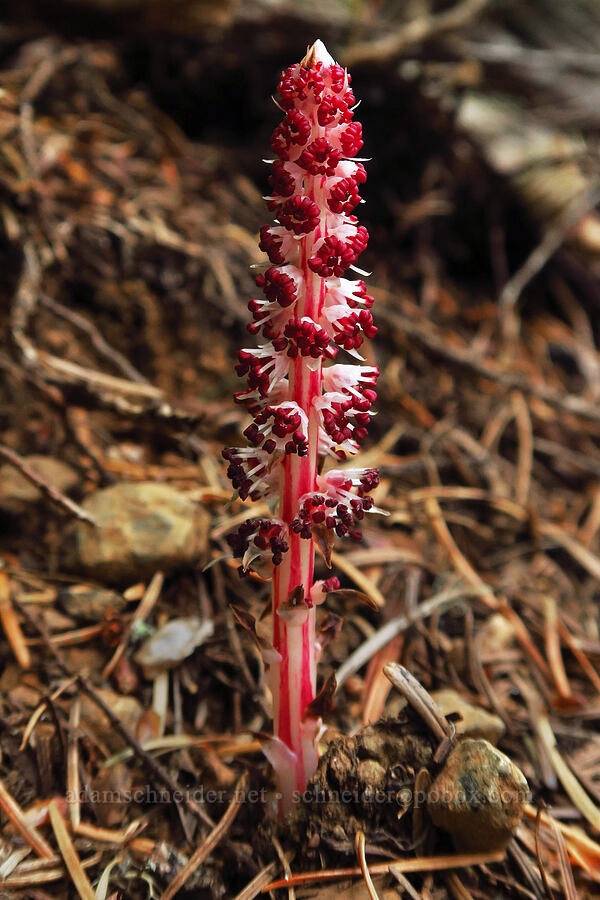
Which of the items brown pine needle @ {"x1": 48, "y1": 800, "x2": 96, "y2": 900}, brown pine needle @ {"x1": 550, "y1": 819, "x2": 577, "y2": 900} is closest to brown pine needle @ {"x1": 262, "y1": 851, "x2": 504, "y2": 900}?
brown pine needle @ {"x1": 550, "y1": 819, "x2": 577, "y2": 900}

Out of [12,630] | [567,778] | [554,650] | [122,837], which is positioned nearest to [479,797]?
[567,778]

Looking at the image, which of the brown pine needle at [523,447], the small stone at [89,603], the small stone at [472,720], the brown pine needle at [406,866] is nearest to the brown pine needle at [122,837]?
the brown pine needle at [406,866]

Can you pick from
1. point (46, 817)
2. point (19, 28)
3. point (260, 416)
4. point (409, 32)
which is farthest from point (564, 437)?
point (19, 28)

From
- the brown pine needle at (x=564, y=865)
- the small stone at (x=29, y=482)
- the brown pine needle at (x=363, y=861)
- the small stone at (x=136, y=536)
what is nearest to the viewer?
the brown pine needle at (x=363, y=861)

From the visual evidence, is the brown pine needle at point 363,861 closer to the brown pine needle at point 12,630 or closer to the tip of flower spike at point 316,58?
the brown pine needle at point 12,630

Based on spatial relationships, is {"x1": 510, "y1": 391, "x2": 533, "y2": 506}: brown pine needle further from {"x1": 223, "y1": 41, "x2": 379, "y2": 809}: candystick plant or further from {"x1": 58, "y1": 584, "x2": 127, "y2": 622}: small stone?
{"x1": 58, "y1": 584, "x2": 127, "y2": 622}: small stone
